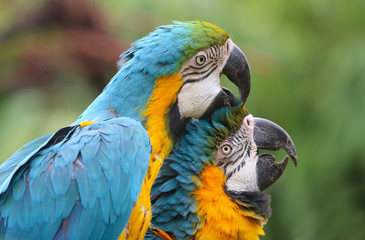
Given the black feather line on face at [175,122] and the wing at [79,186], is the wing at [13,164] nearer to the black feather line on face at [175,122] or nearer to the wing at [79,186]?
the wing at [79,186]

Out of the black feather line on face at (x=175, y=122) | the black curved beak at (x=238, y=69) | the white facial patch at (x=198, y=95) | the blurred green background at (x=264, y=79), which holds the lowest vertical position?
the blurred green background at (x=264, y=79)

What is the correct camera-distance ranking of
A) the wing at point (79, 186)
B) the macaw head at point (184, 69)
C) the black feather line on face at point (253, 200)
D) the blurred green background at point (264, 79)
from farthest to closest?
1. the blurred green background at point (264, 79)
2. the black feather line on face at point (253, 200)
3. the macaw head at point (184, 69)
4. the wing at point (79, 186)

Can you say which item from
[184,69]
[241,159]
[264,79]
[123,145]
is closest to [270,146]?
[241,159]

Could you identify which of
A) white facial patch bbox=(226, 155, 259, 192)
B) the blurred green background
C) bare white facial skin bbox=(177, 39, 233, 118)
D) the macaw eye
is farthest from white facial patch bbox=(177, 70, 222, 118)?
the blurred green background

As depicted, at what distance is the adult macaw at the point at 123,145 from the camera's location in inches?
66.4

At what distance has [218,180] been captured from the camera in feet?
6.75

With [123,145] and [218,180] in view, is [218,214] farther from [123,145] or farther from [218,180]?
[123,145]

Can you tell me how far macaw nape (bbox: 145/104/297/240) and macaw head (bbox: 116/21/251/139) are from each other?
10cm

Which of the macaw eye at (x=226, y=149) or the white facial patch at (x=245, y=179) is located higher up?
the macaw eye at (x=226, y=149)

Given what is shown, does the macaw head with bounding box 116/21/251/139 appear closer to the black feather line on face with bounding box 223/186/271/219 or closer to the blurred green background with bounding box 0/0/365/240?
the black feather line on face with bounding box 223/186/271/219

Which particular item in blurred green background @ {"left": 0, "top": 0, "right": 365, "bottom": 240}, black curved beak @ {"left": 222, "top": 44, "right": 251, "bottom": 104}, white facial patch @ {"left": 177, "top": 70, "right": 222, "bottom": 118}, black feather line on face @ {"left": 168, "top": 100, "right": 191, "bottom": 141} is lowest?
blurred green background @ {"left": 0, "top": 0, "right": 365, "bottom": 240}

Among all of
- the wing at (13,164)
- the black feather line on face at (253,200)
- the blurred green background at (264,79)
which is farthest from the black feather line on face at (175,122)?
the blurred green background at (264,79)

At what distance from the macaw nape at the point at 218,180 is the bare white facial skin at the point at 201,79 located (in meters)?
0.09

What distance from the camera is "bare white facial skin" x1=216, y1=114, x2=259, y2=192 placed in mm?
2080
